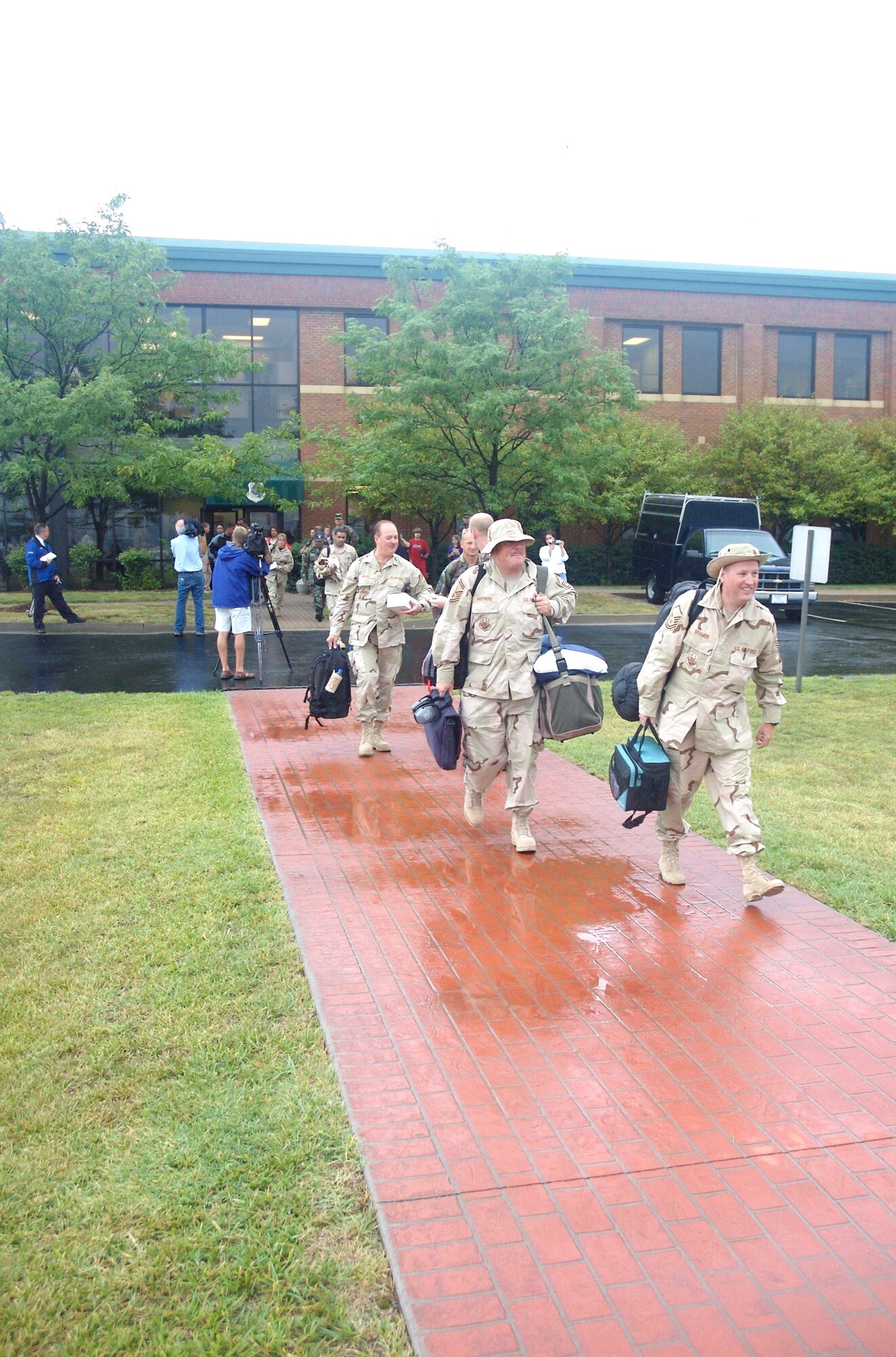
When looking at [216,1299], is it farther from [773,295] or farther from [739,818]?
[773,295]

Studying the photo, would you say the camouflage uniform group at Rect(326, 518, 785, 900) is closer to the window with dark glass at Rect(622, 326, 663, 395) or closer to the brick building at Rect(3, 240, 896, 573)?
the brick building at Rect(3, 240, 896, 573)

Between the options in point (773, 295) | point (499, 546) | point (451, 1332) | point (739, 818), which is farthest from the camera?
point (773, 295)

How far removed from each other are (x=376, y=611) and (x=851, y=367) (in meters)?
33.2

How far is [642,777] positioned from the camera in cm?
586

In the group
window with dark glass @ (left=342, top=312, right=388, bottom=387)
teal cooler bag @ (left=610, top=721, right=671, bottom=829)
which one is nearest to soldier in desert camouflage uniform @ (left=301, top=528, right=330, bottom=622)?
window with dark glass @ (left=342, top=312, right=388, bottom=387)

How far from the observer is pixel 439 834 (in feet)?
24.3

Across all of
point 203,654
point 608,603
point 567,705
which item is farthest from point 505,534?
point 608,603

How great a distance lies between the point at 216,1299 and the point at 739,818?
3.57m

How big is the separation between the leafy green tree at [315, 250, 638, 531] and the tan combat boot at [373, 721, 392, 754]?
14.6 meters

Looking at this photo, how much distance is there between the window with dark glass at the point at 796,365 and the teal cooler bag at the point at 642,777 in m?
33.9

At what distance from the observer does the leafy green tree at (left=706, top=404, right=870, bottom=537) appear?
32.5 m

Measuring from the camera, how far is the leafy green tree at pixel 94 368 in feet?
71.2

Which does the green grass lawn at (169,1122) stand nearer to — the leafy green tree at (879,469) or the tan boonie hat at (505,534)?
the tan boonie hat at (505,534)

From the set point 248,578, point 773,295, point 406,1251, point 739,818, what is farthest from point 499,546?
point 773,295
